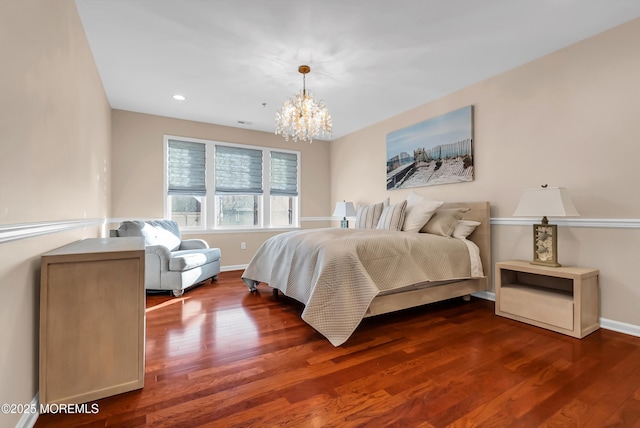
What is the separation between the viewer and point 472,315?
2756 mm

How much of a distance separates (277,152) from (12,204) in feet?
14.4

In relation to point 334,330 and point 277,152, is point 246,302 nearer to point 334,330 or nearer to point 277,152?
point 334,330

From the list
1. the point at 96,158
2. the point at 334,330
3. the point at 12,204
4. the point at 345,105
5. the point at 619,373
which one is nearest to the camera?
the point at 12,204

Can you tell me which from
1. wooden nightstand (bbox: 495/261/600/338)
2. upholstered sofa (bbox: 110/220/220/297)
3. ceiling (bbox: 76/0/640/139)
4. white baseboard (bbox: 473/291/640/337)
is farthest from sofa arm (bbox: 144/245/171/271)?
white baseboard (bbox: 473/291/640/337)

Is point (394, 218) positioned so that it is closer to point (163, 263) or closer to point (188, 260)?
point (188, 260)

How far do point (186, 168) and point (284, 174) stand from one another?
1.67 metres

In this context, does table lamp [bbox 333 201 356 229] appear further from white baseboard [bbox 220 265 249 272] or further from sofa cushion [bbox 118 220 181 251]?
sofa cushion [bbox 118 220 181 251]

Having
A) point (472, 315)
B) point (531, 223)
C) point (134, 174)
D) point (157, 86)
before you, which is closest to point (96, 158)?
point (157, 86)

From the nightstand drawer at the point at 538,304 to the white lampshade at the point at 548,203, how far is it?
2.23 ft

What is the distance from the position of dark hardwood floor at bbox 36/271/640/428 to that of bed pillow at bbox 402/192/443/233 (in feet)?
3.38

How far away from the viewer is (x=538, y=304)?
246cm

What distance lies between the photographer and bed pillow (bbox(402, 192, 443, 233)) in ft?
10.7

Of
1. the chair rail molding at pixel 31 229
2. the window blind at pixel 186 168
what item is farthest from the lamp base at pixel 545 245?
the window blind at pixel 186 168

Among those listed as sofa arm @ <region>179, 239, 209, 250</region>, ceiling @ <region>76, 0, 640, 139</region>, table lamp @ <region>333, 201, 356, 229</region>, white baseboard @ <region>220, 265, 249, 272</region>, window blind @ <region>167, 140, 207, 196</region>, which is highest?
ceiling @ <region>76, 0, 640, 139</region>
